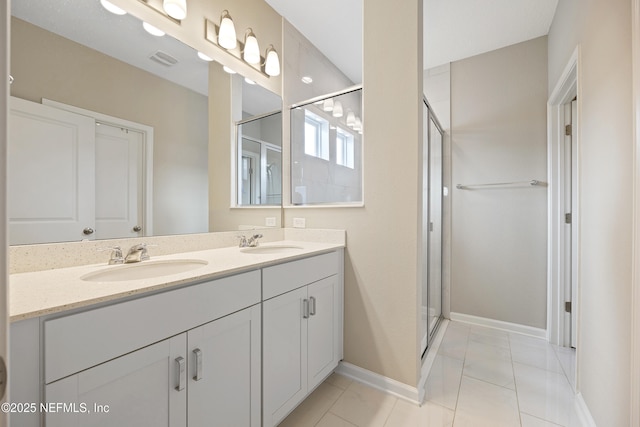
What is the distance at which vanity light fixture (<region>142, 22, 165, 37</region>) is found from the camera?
1311 mm

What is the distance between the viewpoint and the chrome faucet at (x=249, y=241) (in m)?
1.76

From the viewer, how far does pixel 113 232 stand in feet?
3.99

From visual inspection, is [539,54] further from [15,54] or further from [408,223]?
[15,54]

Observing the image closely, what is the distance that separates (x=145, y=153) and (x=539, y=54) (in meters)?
3.17

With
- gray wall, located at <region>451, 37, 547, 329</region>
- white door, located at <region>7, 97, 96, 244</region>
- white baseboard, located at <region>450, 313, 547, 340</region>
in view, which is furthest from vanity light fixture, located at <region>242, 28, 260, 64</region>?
white baseboard, located at <region>450, 313, 547, 340</region>

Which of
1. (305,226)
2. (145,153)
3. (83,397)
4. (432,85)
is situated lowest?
(83,397)

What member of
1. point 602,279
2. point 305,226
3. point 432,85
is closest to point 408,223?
point 305,226

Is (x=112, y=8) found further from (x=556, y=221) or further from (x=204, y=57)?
(x=556, y=221)

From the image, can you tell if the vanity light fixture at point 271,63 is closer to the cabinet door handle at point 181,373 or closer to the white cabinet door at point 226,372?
the white cabinet door at point 226,372

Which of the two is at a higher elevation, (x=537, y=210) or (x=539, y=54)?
(x=539, y=54)

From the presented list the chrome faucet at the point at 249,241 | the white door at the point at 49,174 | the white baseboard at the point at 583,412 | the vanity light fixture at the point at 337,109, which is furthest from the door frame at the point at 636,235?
the white door at the point at 49,174

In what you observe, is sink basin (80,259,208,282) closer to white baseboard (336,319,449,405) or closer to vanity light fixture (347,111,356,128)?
white baseboard (336,319,449,405)

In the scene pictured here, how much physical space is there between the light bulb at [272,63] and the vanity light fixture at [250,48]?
0.36 ft

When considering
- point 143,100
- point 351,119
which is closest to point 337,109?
point 351,119
